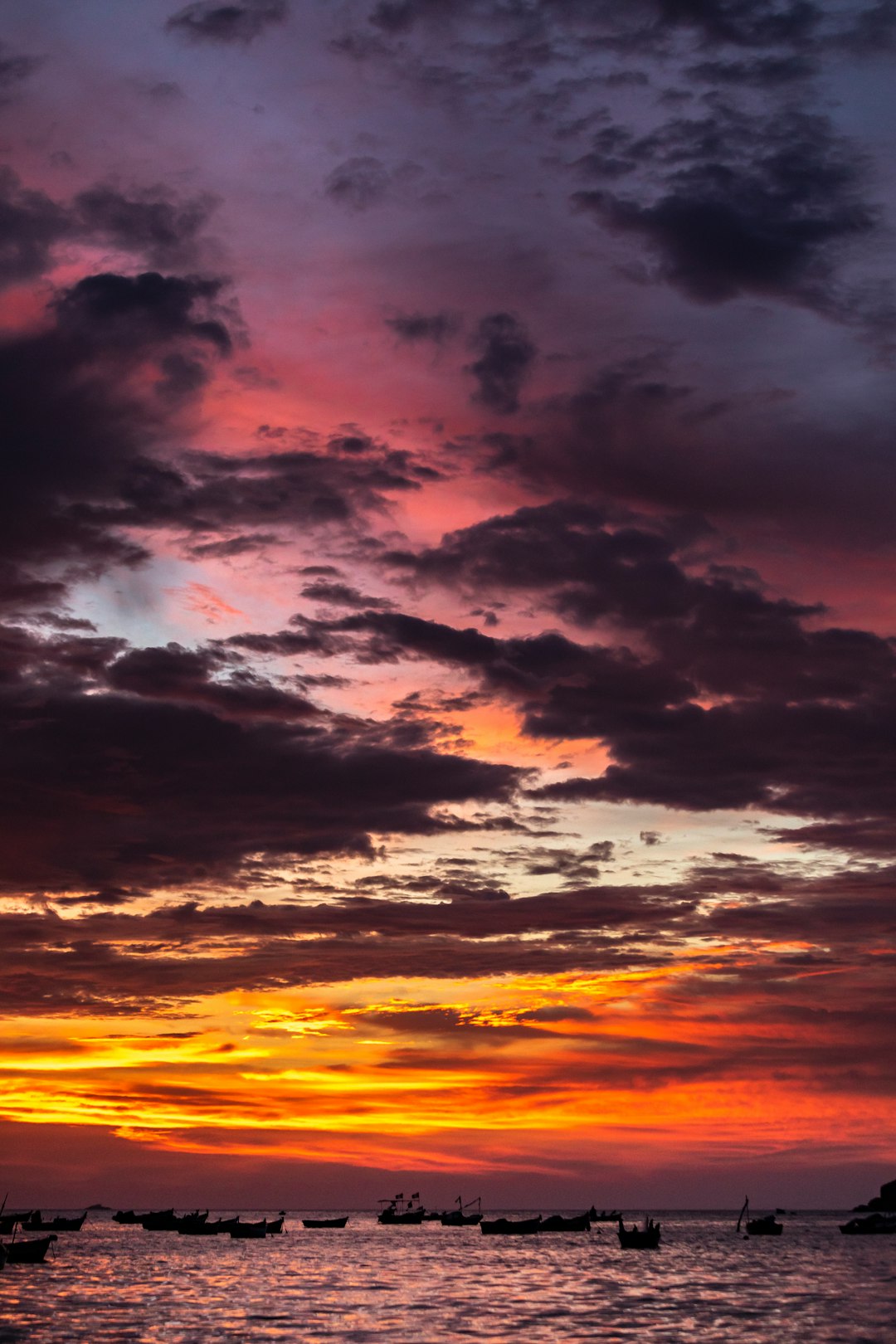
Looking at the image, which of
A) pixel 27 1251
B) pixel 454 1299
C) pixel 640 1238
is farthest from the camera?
pixel 640 1238

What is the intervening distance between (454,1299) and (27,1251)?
60.3 m

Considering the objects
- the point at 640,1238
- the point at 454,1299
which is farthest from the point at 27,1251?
the point at 640,1238

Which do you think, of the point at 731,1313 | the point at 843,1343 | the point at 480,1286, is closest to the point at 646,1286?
the point at 480,1286

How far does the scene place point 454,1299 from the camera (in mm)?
102500

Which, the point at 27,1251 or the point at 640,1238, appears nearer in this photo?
the point at 27,1251

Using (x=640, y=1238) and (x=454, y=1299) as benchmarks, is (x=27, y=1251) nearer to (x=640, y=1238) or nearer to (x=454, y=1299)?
(x=454, y=1299)

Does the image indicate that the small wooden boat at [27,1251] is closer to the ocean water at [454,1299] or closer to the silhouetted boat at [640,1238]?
the ocean water at [454,1299]

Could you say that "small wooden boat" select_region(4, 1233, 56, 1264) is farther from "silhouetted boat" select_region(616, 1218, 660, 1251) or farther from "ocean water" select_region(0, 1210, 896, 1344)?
"silhouetted boat" select_region(616, 1218, 660, 1251)

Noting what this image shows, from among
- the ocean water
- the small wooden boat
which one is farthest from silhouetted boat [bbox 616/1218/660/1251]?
the small wooden boat

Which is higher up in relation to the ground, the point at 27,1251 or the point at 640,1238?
the point at 640,1238

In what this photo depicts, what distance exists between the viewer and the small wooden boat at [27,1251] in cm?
13438

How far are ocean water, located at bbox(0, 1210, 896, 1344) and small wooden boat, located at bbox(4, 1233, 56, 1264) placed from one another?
140 cm

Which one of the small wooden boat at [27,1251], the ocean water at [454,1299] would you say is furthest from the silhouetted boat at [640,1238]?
the small wooden boat at [27,1251]

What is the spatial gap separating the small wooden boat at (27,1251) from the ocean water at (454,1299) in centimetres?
140
